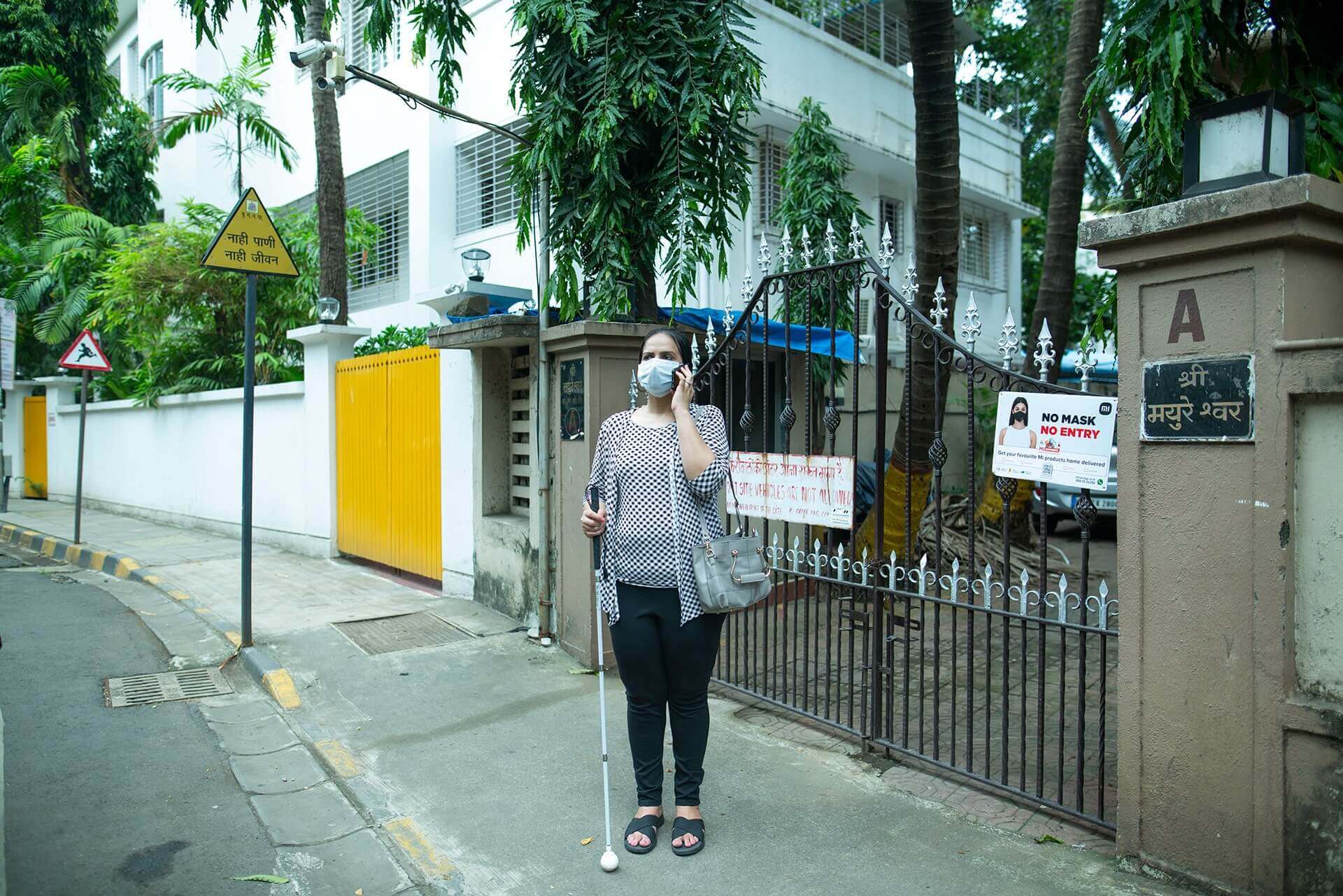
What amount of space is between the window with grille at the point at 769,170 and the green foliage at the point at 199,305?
5515mm

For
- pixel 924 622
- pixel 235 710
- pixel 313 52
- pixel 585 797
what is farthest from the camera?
pixel 313 52

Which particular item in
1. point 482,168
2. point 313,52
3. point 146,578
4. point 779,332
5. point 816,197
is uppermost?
point 482,168

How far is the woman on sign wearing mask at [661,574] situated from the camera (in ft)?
11.9

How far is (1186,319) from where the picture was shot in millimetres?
3221

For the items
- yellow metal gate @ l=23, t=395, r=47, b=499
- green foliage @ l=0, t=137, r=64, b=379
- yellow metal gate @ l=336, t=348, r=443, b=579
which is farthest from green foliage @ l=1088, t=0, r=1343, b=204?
yellow metal gate @ l=23, t=395, r=47, b=499

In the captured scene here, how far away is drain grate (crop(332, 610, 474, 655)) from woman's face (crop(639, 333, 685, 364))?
12.3ft

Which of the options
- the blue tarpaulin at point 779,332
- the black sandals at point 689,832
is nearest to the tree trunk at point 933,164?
the blue tarpaulin at point 779,332

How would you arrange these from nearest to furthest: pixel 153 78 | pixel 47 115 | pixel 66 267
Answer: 1. pixel 66 267
2. pixel 47 115
3. pixel 153 78

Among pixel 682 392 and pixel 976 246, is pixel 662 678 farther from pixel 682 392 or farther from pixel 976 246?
pixel 976 246

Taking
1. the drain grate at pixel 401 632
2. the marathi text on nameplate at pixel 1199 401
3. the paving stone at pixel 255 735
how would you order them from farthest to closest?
the drain grate at pixel 401 632, the paving stone at pixel 255 735, the marathi text on nameplate at pixel 1199 401

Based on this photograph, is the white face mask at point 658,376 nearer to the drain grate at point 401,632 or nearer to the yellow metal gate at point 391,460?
the drain grate at point 401,632

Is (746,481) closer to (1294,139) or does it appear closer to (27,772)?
(1294,139)

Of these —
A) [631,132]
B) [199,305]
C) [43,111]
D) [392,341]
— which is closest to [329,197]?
[392,341]

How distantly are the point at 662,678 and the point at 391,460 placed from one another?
6.07m
